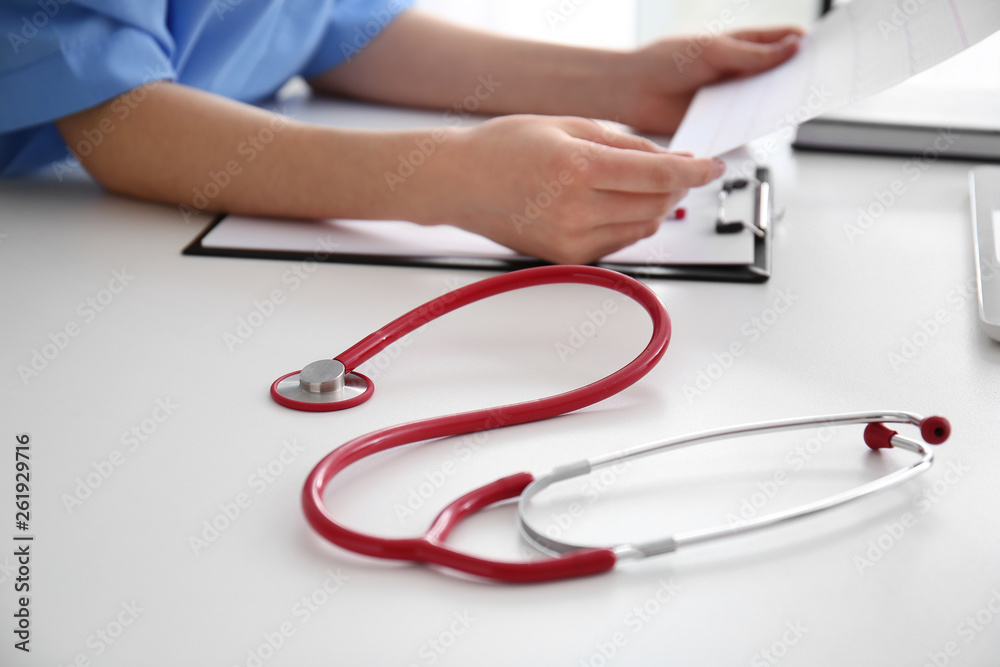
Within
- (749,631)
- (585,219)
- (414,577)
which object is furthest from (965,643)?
(585,219)

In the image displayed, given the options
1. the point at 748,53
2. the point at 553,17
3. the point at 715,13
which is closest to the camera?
the point at 748,53

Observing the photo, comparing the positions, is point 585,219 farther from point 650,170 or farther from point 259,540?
point 259,540

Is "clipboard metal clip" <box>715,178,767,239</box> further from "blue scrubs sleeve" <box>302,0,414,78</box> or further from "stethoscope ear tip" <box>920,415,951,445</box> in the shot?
"blue scrubs sleeve" <box>302,0,414,78</box>

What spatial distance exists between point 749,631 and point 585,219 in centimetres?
37

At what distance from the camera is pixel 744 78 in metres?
0.95

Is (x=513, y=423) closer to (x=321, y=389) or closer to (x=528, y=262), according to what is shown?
(x=321, y=389)

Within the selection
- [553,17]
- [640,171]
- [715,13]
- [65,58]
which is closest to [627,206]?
[640,171]

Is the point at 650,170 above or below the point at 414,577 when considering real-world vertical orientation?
above
